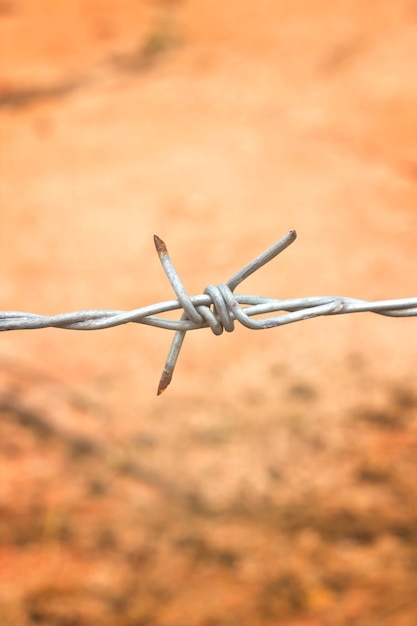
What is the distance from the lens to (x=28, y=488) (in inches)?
76.6

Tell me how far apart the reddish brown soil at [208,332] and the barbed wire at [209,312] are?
53.4 inches

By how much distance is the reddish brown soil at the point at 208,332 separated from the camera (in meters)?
1.81

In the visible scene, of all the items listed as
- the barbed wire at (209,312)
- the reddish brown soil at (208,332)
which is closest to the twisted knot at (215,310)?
the barbed wire at (209,312)

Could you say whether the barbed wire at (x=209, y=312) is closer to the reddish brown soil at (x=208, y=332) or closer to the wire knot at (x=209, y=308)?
the wire knot at (x=209, y=308)

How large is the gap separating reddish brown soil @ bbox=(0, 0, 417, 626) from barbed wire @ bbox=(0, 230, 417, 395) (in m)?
1.36

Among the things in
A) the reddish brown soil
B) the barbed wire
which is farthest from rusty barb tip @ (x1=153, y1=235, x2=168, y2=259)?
the reddish brown soil

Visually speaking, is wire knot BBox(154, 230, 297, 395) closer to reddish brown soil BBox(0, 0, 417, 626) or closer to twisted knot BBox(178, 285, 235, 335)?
twisted knot BBox(178, 285, 235, 335)

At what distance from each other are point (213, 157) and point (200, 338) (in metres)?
1.30

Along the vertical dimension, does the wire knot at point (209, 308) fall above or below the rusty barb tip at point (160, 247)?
below

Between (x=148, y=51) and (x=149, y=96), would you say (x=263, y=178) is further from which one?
(x=148, y=51)

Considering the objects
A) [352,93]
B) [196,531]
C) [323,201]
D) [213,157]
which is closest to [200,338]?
[196,531]

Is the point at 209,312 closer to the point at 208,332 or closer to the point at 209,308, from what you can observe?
the point at 209,308

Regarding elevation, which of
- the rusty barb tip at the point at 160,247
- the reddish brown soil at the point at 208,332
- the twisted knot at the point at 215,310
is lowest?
the twisted knot at the point at 215,310

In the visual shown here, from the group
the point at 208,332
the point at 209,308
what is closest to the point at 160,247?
the point at 209,308
